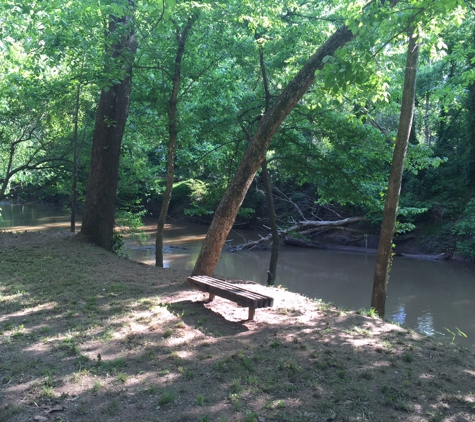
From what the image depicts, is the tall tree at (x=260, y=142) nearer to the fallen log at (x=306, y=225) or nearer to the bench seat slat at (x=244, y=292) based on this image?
the bench seat slat at (x=244, y=292)

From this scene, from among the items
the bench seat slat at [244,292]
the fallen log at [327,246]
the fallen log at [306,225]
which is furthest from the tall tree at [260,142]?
the fallen log at [327,246]

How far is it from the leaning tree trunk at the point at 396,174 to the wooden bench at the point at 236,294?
7.98ft

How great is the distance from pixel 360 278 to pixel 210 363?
42.7 ft

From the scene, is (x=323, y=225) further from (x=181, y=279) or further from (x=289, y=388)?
(x=289, y=388)

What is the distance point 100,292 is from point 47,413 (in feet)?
11.8

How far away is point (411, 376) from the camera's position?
13.8ft

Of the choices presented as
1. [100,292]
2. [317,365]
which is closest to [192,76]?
[100,292]

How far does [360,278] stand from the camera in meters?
16.6

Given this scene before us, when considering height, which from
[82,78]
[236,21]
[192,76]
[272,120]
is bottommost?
[272,120]

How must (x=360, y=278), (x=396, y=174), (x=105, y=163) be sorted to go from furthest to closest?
(x=360, y=278) < (x=105, y=163) < (x=396, y=174)

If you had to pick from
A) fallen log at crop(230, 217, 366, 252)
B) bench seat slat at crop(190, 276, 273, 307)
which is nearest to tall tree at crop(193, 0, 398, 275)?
bench seat slat at crop(190, 276, 273, 307)

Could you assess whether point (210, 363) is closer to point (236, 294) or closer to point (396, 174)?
point (236, 294)

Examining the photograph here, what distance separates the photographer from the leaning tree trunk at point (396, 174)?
682cm

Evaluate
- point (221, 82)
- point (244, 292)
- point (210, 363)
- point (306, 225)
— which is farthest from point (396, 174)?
point (306, 225)
